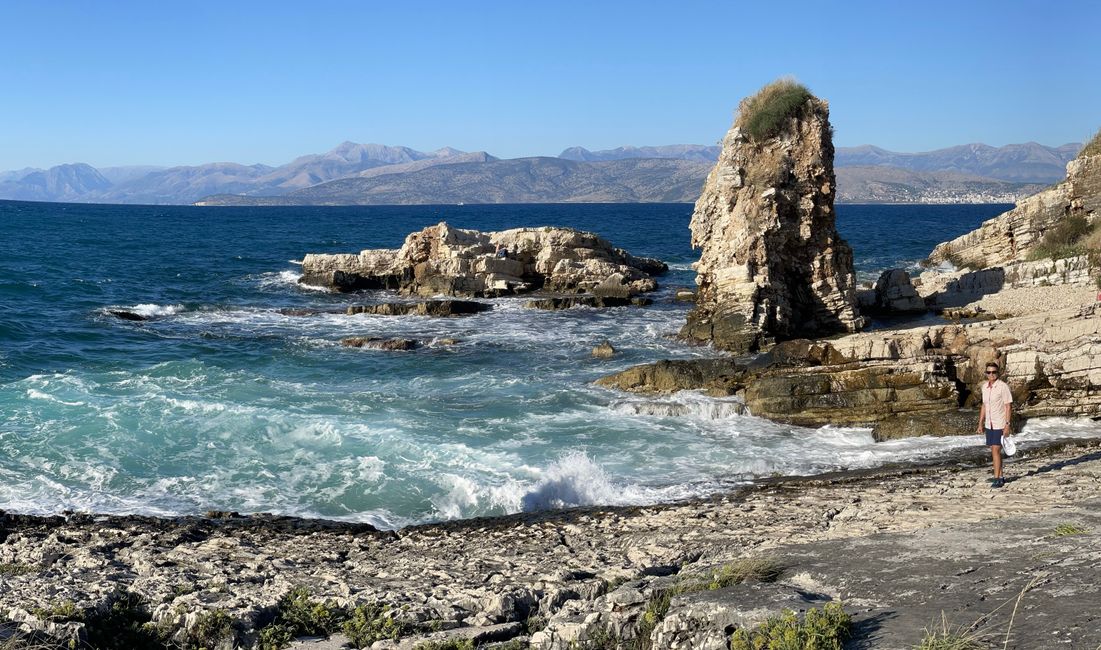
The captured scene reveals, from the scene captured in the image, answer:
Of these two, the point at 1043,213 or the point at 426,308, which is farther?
the point at 1043,213

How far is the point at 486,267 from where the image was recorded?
39438 millimetres

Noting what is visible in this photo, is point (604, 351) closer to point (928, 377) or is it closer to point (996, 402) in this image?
point (928, 377)

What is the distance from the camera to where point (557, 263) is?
4106cm

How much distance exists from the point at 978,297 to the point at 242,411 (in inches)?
993

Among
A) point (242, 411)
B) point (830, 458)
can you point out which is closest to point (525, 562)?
point (830, 458)

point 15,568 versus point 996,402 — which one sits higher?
point 996,402

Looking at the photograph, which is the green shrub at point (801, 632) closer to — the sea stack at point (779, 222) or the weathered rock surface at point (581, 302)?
the sea stack at point (779, 222)

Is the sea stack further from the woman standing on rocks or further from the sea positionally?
the woman standing on rocks

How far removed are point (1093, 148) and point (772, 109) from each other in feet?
53.5

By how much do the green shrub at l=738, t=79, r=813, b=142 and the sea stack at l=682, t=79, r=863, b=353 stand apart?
1.3 inches

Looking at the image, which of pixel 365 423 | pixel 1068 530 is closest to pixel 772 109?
pixel 365 423

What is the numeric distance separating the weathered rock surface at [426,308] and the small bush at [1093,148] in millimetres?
25035

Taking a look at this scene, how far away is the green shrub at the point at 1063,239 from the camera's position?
104 feet

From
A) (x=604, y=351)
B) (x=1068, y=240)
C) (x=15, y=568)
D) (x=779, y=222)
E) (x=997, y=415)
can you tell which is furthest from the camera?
(x=1068, y=240)
